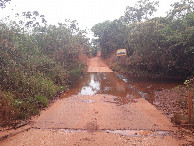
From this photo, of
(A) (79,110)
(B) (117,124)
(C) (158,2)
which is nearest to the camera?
(B) (117,124)

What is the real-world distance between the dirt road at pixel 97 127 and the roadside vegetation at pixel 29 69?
2.13 feet

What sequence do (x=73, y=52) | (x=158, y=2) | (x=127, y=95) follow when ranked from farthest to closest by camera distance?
(x=158, y=2) < (x=73, y=52) < (x=127, y=95)

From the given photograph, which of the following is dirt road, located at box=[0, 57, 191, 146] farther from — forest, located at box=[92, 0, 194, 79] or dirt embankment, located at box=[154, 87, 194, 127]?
forest, located at box=[92, 0, 194, 79]

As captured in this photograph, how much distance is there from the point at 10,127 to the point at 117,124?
2.98 metres

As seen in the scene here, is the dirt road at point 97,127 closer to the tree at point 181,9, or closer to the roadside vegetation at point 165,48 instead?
the roadside vegetation at point 165,48

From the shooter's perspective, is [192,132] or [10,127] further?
[10,127]

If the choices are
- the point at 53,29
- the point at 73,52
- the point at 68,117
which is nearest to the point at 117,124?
the point at 68,117

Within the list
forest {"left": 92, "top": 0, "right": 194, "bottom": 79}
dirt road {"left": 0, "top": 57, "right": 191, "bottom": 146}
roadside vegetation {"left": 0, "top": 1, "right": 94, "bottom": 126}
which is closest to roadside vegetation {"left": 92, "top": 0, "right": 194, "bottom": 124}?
forest {"left": 92, "top": 0, "right": 194, "bottom": 79}

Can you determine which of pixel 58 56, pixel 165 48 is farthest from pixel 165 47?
pixel 58 56

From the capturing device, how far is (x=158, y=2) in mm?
25375

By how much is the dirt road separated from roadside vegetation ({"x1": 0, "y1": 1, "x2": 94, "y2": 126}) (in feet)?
2.13

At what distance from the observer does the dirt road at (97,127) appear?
14.0 feet

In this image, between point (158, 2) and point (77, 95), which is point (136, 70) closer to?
point (77, 95)

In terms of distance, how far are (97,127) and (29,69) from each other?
5.22 metres
